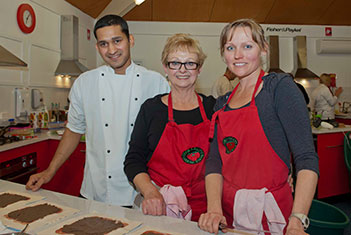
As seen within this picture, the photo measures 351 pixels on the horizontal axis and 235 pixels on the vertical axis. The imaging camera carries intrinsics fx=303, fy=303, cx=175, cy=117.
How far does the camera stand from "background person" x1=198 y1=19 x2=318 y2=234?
1064 millimetres

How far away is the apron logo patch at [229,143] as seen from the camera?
117cm

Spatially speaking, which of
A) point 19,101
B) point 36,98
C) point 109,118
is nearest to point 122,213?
point 109,118

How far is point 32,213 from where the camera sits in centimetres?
104

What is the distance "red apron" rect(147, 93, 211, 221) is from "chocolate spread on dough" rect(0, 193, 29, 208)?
550 mm

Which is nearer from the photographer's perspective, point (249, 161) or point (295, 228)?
point (295, 228)

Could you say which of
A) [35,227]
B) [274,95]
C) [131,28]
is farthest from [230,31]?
[131,28]

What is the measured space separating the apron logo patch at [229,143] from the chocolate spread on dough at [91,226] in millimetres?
487

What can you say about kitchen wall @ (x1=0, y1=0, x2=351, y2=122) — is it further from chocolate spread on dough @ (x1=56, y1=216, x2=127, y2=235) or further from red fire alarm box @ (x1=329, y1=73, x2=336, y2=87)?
chocolate spread on dough @ (x1=56, y1=216, x2=127, y2=235)

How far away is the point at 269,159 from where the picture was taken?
111 centimetres

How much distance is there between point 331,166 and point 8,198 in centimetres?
363

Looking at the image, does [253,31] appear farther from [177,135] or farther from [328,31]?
[328,31]

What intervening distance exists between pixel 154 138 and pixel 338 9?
6816 millimetres

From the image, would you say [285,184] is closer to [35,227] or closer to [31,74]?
[35,227]

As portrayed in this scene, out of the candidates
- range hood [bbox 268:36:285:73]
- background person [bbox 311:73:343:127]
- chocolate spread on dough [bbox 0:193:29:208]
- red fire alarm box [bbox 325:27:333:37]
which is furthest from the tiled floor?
red fire alarm box [bbox 325:27:333:37]
